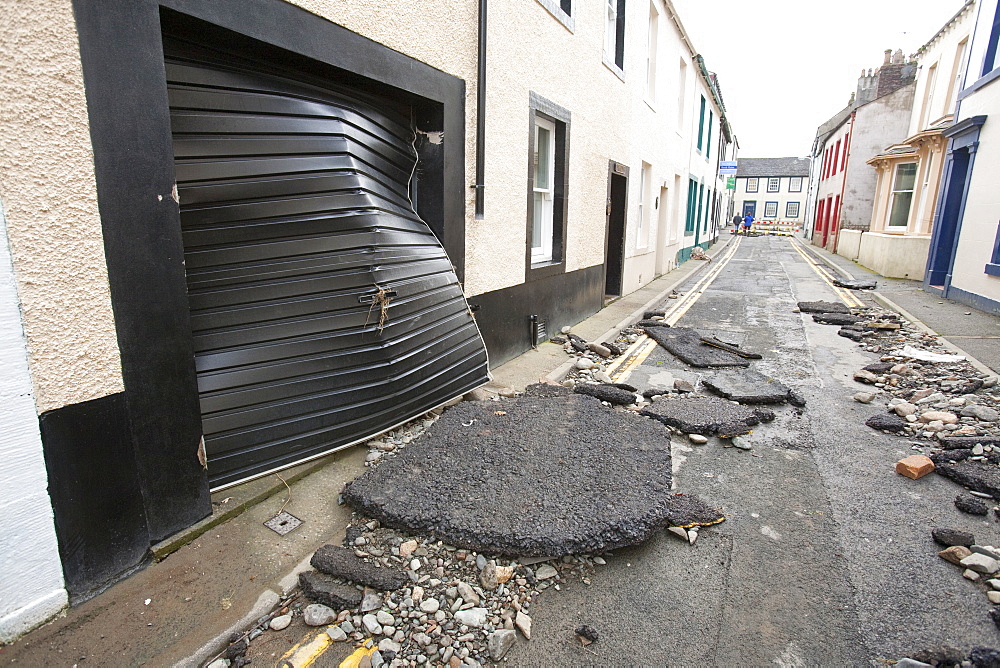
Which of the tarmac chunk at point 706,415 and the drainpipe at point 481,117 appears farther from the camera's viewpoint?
the drainpipe at point 481,117

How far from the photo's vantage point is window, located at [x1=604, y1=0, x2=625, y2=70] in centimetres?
952

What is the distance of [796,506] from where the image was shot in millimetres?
3502

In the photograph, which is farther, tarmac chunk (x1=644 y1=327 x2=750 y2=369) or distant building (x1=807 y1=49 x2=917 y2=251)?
distant building (x1=807 y1=49 x2=917 y2=251)

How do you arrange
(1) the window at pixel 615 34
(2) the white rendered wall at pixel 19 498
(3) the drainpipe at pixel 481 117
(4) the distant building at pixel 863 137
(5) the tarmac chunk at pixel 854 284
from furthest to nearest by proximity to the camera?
(4) the distant building at pixel 863 137
(5) the tarmac chunk at pixel 854 284
(1) the window at pixel 615 34
(3) the drainpipe at pixel 481 117
(2) the white rendered wall at pixel 19 498

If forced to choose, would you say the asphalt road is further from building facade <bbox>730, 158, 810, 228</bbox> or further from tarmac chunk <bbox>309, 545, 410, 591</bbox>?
building facade <bbox>730, 158, 810, 228</bbox>

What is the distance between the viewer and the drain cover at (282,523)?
2.90 metres

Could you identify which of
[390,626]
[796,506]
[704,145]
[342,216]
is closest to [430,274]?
[342,216]

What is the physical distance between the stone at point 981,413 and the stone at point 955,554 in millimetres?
2527

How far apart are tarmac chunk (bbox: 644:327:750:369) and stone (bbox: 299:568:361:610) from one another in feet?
17.6

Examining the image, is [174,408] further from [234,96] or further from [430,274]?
[430,274]

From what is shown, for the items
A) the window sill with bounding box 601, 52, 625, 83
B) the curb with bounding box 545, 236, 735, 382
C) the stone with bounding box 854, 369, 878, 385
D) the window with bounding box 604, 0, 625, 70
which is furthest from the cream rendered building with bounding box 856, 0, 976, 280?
the stone with bounding box 854, 369, 878, 385

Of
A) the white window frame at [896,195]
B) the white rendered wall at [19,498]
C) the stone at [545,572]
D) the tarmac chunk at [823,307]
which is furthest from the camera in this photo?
the white window frame at [896,195]

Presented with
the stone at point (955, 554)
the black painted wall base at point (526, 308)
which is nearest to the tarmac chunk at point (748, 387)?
the black painted wall base at point (526, 308)

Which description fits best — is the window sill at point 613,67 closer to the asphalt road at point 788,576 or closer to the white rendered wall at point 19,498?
the asphalt road at point 788,576
